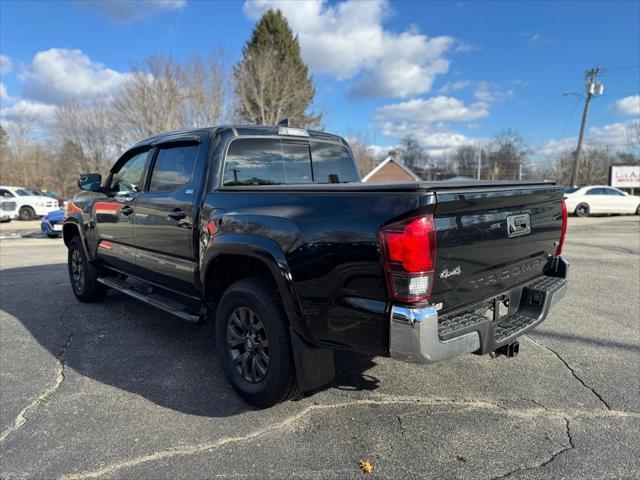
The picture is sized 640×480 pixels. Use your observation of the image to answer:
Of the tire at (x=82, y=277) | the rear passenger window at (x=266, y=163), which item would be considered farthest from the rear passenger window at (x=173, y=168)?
the tire at (x=82, y=277)

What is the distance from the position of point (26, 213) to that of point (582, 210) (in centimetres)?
2694

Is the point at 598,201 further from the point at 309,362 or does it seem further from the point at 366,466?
the point at 366,466

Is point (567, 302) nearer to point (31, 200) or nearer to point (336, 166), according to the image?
point (336, 166)

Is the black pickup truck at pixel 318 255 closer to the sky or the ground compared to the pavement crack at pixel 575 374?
closer to the sky

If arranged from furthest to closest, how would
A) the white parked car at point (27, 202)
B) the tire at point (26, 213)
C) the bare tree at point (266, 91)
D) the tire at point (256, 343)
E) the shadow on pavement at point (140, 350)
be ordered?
1. the bare tree at point (266, 91)
2. the tire at point (26, 213)
3. the white parked car at point (27, 202)
4. the shadow on pavement at point (140, 350)
5. the tire at point (256, 343)

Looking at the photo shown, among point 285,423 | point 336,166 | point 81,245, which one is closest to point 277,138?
point 336,166

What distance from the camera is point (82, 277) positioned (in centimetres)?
567

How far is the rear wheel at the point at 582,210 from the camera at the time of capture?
21266 mm

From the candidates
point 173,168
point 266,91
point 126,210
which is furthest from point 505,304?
point 266,91

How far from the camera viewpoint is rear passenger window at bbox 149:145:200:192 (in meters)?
3.76

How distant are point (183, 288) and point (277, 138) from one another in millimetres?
1585

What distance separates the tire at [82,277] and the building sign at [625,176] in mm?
35600

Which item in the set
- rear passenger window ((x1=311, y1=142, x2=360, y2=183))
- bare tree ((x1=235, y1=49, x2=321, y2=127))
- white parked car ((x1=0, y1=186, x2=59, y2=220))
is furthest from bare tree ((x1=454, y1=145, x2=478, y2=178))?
rear passenger window ((x1=311, y1=142, x2=360, y2=183))

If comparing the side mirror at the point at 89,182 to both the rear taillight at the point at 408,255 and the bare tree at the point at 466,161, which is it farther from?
the bare tree at the point at 466,161
